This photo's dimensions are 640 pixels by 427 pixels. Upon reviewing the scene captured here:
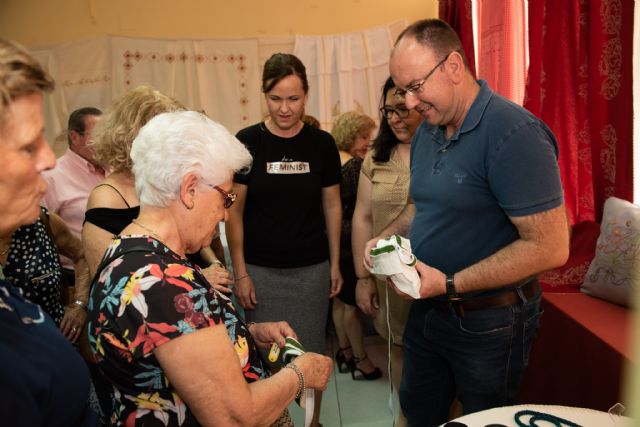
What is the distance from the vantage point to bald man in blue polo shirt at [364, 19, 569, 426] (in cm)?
128

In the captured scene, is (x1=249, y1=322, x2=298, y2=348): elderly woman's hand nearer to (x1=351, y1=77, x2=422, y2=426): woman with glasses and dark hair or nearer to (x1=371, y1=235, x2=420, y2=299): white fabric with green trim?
(x1=371, y1=235, x2=420, y2=299): white fabric with green trim

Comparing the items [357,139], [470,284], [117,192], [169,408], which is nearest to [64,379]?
[169,408]

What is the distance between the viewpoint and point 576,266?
238 centimetres

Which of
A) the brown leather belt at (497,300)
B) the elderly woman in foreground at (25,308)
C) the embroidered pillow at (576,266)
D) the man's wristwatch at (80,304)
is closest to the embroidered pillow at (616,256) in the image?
the embroidered pillow at (576,266)

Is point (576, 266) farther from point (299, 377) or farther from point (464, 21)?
point (464, 21)

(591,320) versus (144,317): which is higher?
(144,317)

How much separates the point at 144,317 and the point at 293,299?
1235 mm

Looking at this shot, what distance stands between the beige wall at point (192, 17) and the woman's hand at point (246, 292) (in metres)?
3.22

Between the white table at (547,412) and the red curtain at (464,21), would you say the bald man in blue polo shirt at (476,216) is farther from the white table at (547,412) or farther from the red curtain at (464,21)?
the red curtain at (464,21)

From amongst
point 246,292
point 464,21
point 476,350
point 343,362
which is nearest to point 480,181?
point 476,350

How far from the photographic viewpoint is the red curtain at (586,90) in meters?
2.18

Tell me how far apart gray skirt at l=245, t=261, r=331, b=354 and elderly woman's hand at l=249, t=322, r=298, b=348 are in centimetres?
72

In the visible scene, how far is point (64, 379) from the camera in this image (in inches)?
29.8

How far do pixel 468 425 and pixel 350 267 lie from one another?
1768mm
